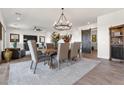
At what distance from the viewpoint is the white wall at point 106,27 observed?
4.93 metres

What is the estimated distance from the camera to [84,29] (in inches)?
361

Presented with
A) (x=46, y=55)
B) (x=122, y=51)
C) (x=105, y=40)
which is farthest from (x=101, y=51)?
(x=46, y=55)

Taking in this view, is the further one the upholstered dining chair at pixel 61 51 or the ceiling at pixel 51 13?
the ceiling at pixel 51 13

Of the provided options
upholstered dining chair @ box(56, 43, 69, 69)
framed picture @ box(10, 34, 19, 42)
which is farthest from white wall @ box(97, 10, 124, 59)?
framed picture @ box(10, 34, 19, 42)

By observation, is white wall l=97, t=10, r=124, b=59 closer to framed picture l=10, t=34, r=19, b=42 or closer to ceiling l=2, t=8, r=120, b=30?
ceiling l=2, t=8, r=120, b=30

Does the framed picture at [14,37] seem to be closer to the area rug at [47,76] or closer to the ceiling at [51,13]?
the ceiling at [51,13]

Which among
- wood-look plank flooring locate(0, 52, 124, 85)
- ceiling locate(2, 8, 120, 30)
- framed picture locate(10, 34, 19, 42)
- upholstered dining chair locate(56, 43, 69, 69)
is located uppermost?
ceiling locate(2, 8, 120, 30)

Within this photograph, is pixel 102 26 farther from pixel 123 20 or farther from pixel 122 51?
pixel 122 51

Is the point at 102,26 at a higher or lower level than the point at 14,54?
higher

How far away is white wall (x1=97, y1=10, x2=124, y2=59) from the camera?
16.2 ft

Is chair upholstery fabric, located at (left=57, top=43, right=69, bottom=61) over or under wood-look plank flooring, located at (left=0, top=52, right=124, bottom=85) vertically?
over

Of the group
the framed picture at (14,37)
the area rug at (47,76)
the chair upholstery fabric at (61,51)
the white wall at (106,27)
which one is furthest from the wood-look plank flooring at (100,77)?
the framed picture at (14,37)
